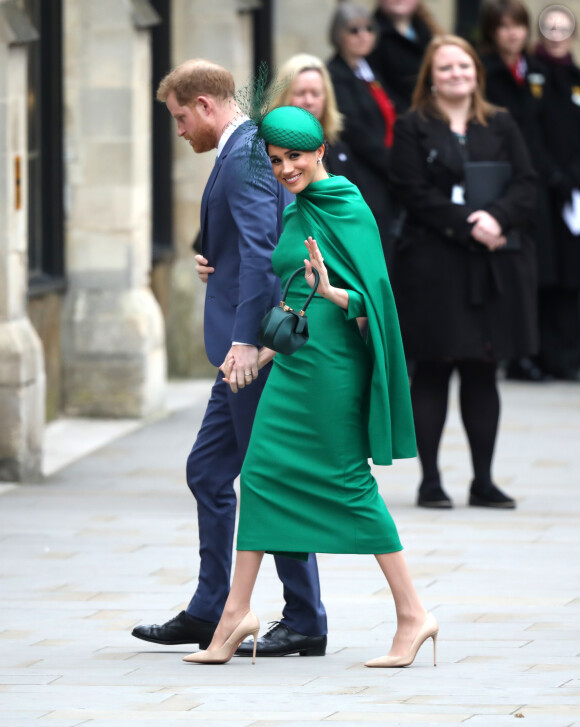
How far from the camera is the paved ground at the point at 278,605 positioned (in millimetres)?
4988

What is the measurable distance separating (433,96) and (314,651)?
3.38m

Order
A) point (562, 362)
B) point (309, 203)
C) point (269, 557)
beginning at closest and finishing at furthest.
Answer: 1. point (309, 203)
2. point (269, 557)
3. point (562, 362)

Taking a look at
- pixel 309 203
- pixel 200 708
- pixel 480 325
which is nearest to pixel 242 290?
pixel 309 203

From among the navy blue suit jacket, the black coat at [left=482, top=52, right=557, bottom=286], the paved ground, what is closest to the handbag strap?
the navy blue suit jacket

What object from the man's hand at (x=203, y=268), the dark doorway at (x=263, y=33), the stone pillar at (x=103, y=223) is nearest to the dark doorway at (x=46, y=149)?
the stone pillar at (x=103, y=223)

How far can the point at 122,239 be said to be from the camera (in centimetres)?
1145

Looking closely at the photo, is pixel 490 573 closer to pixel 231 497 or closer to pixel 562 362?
pixel 231 497

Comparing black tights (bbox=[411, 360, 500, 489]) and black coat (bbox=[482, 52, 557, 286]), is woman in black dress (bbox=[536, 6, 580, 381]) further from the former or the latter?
black tights (bbox=[411, 360, 500, 489])

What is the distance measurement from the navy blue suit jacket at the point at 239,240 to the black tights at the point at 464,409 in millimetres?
2733

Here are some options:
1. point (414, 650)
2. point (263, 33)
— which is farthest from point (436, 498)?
point (263, 33)

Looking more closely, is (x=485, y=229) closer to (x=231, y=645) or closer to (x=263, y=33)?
(x=231, y=645)

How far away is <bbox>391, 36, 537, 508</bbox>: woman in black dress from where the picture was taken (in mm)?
8273

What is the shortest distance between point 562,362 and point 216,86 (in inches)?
311

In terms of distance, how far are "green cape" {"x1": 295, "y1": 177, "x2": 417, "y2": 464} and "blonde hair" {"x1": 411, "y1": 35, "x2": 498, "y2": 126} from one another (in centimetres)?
304
